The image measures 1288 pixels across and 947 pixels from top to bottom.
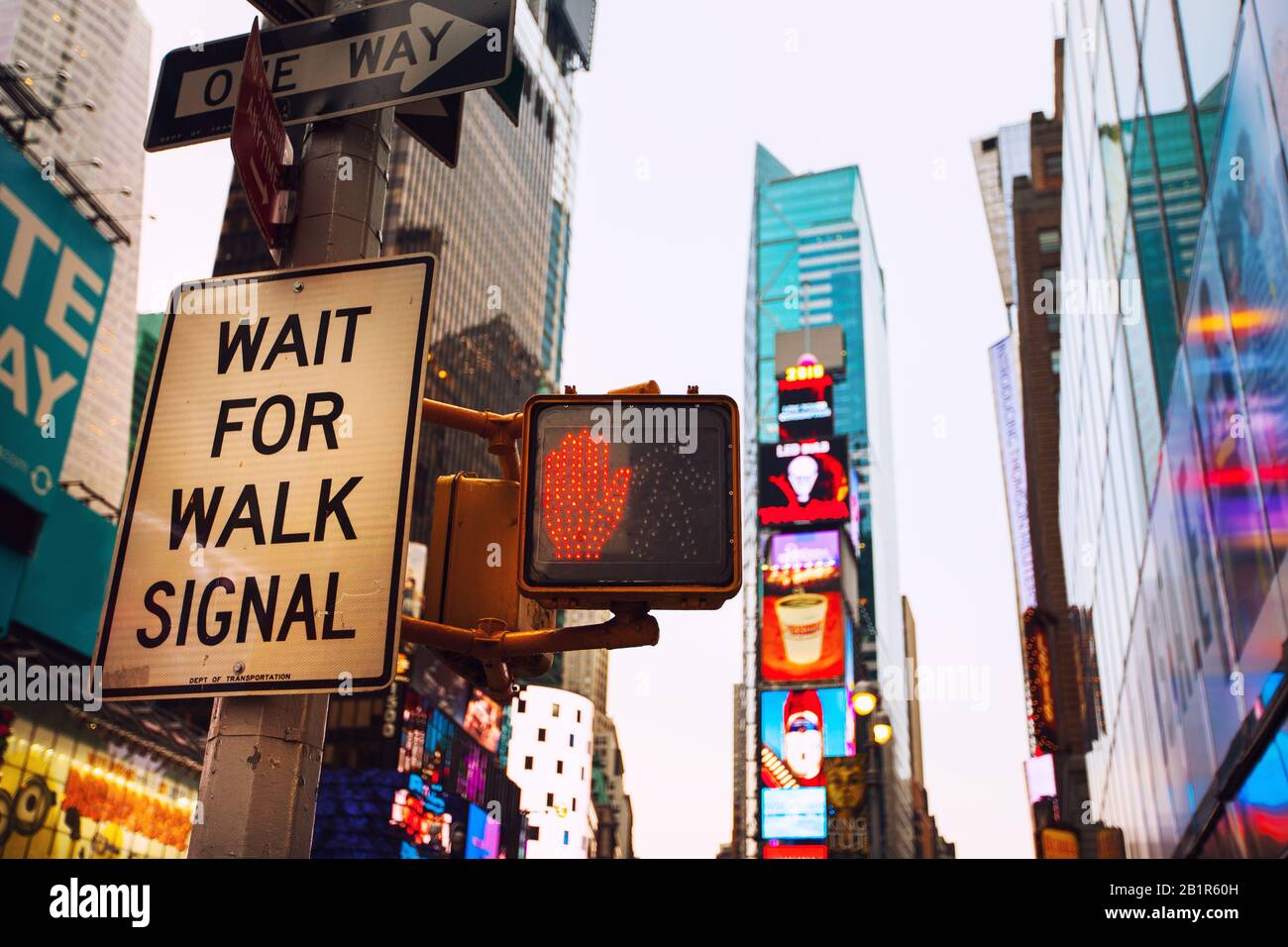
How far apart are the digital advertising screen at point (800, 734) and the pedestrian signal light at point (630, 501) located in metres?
47.0

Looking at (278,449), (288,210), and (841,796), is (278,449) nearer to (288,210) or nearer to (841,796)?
(288,210)

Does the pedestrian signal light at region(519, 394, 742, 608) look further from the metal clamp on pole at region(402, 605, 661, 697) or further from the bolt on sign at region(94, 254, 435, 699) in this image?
the bolt on sign at region(94, 254, 435, 699)

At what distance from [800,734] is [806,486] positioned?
13.2 m

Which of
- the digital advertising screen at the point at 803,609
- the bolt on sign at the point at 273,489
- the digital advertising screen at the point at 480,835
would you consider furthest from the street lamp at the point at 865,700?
the digital advertising screen at the point at 480,835

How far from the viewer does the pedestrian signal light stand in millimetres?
2629

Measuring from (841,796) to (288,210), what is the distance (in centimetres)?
4689

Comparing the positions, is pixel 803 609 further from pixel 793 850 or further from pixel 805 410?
pixel 793 850

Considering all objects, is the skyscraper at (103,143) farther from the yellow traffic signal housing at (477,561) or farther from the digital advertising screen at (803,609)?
the yellow traffic signal housing at (477,561)

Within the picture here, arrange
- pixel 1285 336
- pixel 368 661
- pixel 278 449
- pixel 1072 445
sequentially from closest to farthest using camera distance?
pixel 368 661 → pixel 278 449 → pixel 1285 336 → pixel 1072 445

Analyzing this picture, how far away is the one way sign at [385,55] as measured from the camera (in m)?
3.90

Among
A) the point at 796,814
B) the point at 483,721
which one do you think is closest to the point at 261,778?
the point at 796,814

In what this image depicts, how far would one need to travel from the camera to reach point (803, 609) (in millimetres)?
52625

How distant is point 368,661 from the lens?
282 centimetres
